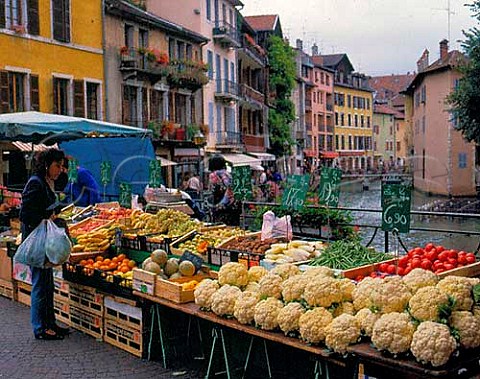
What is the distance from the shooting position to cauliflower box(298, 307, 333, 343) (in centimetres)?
444

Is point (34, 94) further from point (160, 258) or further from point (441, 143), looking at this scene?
point (441, 143)

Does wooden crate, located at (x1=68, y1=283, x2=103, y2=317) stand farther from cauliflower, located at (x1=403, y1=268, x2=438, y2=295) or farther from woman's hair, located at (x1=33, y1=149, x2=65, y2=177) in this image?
cauliflower, located at (x1=403, y1=268, x2=438, y2=295)

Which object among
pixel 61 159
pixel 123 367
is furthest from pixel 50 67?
pixel 123 367

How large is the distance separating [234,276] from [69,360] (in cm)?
199

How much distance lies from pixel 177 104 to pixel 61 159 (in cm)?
2569

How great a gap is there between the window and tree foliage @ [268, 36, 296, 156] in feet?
90.0

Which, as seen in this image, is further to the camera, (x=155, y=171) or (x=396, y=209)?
(x=155, y=171)

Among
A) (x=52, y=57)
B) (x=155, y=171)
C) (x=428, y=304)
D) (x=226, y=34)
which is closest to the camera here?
(x=428, y=304)

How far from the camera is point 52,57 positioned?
2358 cm

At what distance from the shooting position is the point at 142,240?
8.02m

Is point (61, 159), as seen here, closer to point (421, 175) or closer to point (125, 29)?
point (125, 29)

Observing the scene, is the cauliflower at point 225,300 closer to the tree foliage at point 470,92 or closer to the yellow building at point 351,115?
the tree foliage at point 470,92

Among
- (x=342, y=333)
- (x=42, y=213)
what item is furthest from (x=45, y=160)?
(x=342, y=333)

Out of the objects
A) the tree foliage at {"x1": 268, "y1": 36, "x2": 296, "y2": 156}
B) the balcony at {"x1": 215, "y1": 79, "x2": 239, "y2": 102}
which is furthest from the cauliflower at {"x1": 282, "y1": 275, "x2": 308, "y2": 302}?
the tree foliage at {"x1": 268, "y1": 36, "x2": 296, "y2": 156}
